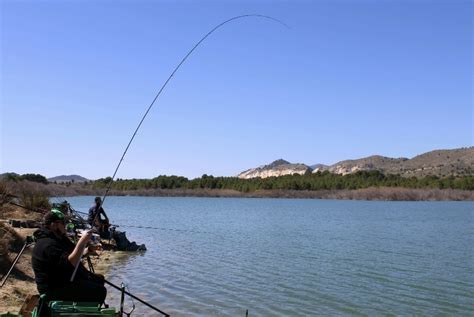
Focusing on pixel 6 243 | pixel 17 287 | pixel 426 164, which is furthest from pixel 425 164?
pixel 17 287

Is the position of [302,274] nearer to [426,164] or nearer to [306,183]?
[306,183]

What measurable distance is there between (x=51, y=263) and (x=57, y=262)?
0.07 meters

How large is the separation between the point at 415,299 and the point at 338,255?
25.0 feet

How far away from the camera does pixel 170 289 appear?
14.1m

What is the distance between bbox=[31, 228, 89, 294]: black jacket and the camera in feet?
18.9

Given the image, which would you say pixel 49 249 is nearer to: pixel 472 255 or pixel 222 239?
pixel 472 255

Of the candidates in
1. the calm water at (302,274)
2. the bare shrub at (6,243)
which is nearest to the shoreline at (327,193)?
the calm water at (302,274)

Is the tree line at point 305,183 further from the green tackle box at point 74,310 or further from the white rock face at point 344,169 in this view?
the green tackle box at point 74,310

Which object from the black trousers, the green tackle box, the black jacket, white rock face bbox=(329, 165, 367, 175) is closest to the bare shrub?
the black trousers

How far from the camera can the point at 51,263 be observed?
5.78 metres

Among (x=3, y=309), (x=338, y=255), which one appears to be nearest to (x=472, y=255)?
(x=338, y=255)

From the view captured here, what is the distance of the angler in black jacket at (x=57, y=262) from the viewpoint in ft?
18.9

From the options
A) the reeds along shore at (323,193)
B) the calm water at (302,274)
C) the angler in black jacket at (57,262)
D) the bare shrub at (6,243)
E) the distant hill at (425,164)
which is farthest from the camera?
the distant hill at (425,164)

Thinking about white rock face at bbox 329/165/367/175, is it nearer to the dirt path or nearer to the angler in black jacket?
the dirt path
